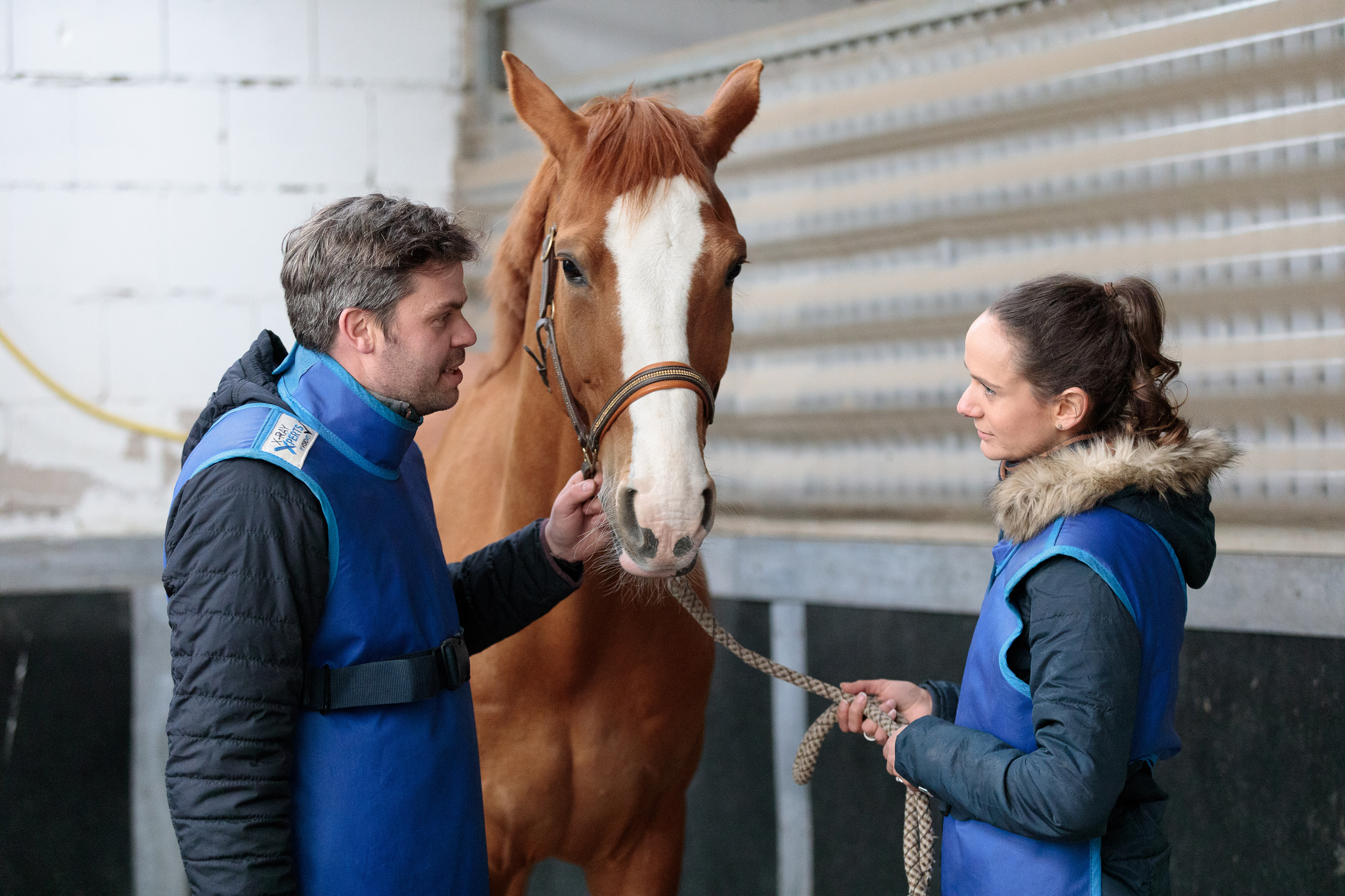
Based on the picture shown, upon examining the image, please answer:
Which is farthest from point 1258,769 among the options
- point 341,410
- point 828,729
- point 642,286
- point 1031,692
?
point 341,410

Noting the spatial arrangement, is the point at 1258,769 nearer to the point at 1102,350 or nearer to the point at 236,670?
the point at 1102,350

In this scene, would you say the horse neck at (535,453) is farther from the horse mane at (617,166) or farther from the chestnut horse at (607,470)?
the horse mane at (617,166)

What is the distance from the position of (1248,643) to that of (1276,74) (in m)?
1.10

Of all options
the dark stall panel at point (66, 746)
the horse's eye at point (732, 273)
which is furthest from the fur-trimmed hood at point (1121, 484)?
the dark stall panel at point (66, 746)

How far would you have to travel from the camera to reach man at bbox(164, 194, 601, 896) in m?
0.95

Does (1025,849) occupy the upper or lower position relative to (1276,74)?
lower

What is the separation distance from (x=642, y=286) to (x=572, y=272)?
0.13 meters

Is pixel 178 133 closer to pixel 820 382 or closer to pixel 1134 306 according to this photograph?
pixel 820 382

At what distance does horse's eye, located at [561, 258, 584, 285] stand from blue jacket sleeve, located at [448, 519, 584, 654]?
35 centimetres

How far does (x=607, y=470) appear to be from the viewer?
4.33 feet

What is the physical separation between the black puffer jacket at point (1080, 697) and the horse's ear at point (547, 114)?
0.83 meters

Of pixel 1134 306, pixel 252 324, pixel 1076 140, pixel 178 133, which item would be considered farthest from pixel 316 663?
pixel 178 133

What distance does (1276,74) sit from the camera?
192 centimetres

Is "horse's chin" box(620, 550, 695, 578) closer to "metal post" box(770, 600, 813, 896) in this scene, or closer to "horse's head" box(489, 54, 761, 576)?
"horse's head" box(489, 54, 761, 576)
